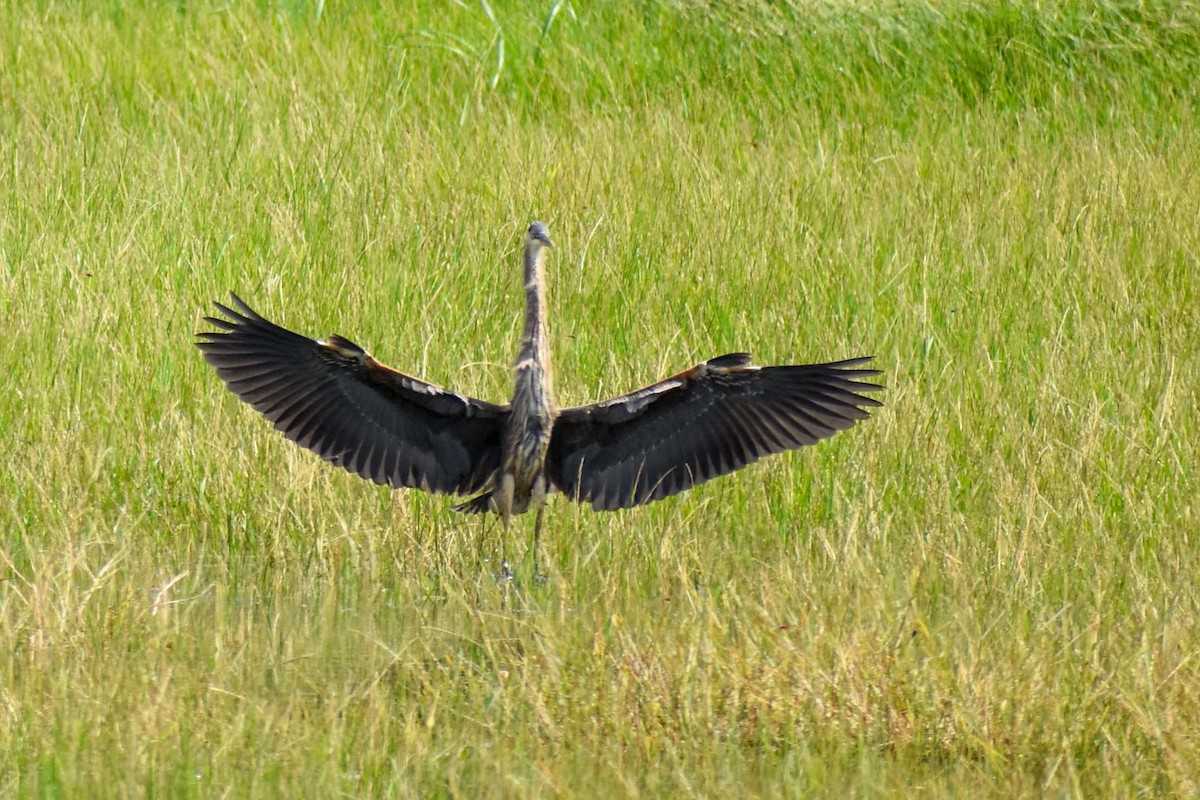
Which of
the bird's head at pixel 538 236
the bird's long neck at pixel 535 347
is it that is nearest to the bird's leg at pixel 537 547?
the bird's long neck at pixel 535 347

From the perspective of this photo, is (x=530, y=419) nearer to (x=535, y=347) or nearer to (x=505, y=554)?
(x=535, y=347)

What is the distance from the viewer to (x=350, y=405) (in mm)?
4184

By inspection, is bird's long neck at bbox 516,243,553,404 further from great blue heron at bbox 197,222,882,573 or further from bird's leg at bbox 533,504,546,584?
bird's leg at bbox 533,504,546,584

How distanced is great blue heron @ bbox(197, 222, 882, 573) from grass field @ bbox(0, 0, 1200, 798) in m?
0.20

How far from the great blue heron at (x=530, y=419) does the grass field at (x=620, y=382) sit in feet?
0.67

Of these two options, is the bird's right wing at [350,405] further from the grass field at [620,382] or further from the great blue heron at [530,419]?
the grass field at [620,382]

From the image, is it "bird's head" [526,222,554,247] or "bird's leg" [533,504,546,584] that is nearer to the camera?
"bird's leg" [533,504,546,584]

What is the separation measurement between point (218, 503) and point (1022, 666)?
7.14ft

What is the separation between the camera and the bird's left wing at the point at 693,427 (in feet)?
13.4

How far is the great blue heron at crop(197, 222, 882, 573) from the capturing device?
4086 mm

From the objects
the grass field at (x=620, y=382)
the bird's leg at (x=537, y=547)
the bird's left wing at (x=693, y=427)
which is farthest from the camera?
the bird's leg at (x=537, y=547)

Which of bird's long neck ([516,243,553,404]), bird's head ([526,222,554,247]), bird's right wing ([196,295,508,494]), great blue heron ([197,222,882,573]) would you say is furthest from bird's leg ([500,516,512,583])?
bird's head ([526,222,554,247])

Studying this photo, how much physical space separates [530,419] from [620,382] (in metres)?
0.87

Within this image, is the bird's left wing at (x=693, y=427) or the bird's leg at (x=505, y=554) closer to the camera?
the bird's left wing at (x=693, y=427)
